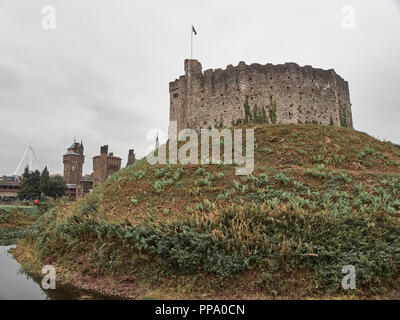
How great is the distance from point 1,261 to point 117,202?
6816mm

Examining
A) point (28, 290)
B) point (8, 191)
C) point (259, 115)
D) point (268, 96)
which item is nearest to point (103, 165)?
point (8, 191)

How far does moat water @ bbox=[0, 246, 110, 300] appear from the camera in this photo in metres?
8.81

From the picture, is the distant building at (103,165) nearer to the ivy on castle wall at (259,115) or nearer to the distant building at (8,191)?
the distant building at (8,191)

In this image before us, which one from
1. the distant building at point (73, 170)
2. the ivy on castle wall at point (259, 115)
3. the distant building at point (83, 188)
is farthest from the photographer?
the distant building at point (73, 170)

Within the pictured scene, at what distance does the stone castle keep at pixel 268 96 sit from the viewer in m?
27.3

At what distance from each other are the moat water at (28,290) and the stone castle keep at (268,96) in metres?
21.5

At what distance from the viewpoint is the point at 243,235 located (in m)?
9.31

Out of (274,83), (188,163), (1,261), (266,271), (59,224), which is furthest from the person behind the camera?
(274,83)

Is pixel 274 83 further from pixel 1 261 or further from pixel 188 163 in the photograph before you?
pixel 1 261

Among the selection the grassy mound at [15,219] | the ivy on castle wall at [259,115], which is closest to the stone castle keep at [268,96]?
the ivy on castle wall at [259,115]

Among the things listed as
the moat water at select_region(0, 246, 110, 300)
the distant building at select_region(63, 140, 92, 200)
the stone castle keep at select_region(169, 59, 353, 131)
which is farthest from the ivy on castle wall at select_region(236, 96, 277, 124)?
the distant building at select_region(63, 140, 92, 200)

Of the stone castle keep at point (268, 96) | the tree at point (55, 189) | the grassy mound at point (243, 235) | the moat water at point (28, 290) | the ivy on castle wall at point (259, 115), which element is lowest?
the moat water at point (28, 290)

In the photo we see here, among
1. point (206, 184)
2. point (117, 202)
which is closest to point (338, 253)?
point (206, 184)
